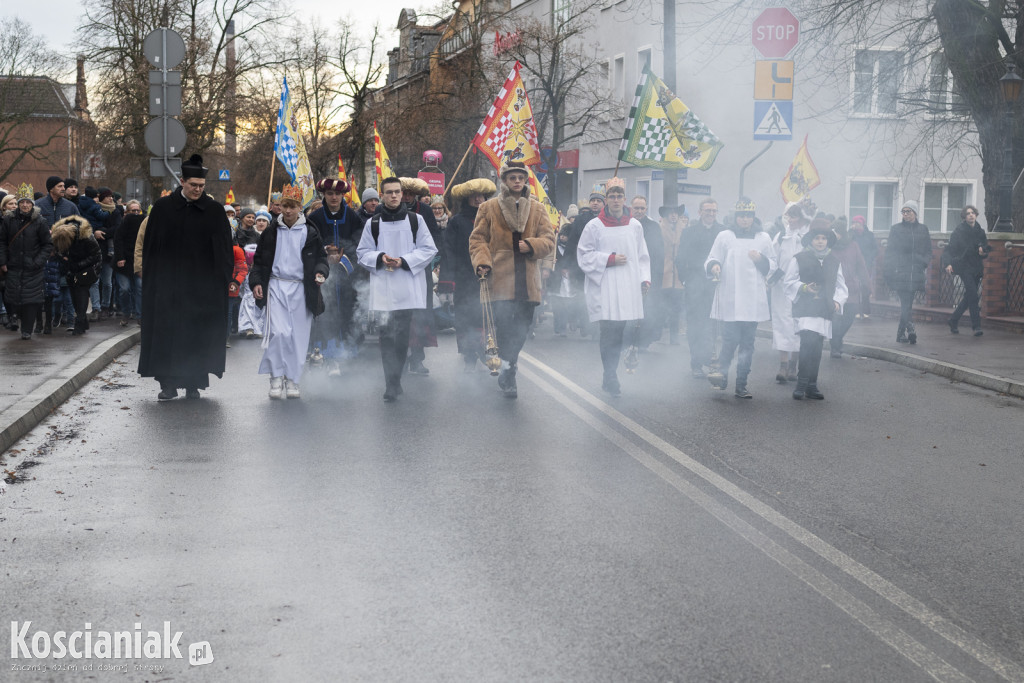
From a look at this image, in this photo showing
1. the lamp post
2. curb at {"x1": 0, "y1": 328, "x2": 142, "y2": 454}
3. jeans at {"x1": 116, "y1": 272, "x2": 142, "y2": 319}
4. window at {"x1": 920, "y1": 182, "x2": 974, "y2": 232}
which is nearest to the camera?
curb at {"x1": 0, "y1": 328, "x2": 142, "y2": 454}

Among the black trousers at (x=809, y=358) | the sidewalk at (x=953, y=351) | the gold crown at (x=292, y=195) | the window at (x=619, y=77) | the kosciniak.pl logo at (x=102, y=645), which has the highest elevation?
the window at (x=619, y=77)

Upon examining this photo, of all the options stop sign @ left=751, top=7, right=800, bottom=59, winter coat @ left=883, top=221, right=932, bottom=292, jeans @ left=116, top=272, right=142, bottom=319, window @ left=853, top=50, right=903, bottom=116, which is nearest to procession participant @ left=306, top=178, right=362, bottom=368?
jeans @ left=116, top=272, right=142, bottom=319

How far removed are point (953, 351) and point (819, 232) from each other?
461cm

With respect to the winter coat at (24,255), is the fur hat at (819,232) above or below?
above

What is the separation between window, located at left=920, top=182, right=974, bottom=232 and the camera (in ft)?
115

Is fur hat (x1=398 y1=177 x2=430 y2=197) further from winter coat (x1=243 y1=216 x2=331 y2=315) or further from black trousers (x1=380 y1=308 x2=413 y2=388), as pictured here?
black trousers (x1=380 y1=308 x2=413 y2=388)

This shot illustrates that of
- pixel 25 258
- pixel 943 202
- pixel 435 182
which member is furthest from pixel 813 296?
pixel 943 202

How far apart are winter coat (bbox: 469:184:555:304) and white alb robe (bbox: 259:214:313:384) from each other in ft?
4.78

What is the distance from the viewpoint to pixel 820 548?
550 centimetres

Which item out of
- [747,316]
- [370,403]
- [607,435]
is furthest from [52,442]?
[747,316]

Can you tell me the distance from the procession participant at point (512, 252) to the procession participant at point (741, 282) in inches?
62.4

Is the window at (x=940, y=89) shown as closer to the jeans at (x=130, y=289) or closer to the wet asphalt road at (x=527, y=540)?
the wet asphalt road at (x=527, y=540)

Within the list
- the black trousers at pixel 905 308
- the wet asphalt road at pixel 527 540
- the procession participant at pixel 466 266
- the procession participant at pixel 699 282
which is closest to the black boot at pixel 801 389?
the wet asphalt road at pixel 527 540

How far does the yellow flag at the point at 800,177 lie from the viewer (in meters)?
22.7
